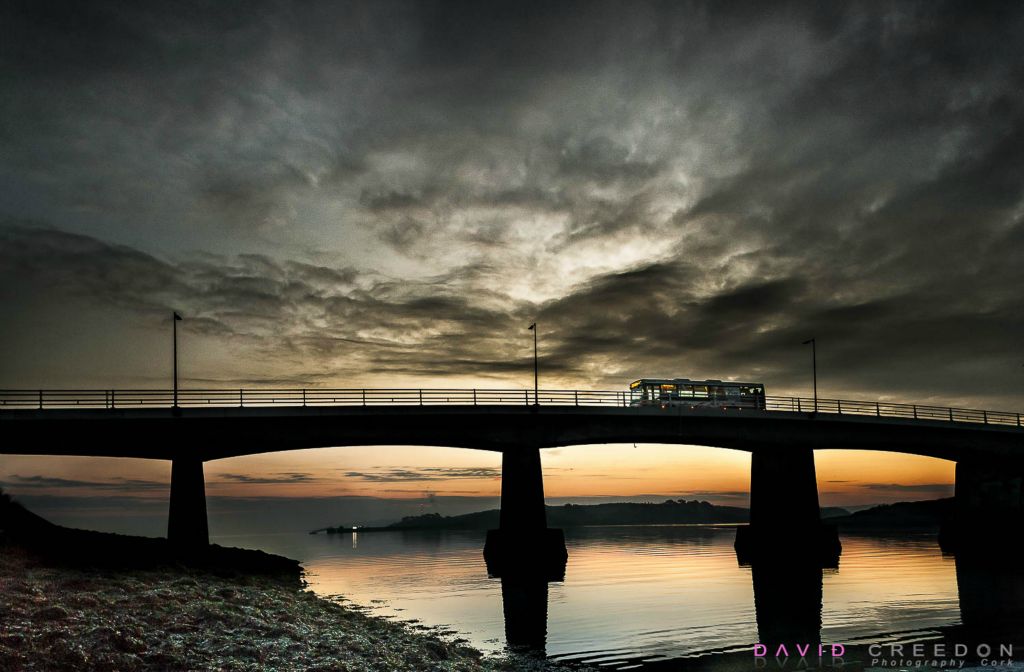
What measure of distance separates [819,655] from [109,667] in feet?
61.5

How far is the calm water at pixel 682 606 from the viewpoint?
2625 cm

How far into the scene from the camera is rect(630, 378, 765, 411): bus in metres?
67.2

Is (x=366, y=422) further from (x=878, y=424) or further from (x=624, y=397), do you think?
(x=878, y=424)

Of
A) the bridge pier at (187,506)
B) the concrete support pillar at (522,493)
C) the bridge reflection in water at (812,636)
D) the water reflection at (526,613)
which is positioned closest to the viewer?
the bridge reflection in water at (812,636)

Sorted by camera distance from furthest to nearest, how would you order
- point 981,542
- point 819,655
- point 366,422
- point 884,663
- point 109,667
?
point 981,542
point 366,422
point 819,655
point 884,663
point 109,667

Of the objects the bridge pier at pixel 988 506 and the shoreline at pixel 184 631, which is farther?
the bridge pier at pixel 988 506

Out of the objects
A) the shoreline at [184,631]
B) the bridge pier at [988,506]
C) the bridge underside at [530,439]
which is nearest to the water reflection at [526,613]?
the shoreline at [184,631]

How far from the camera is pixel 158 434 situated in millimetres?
50344

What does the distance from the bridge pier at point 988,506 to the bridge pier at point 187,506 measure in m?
65.8

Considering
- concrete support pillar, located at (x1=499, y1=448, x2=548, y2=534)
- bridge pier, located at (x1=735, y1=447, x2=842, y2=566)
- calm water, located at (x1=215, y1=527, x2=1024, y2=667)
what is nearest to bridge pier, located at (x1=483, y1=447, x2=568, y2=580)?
concrete support pillar, located at (x1=499, y1=448, x2=548, y2=534)

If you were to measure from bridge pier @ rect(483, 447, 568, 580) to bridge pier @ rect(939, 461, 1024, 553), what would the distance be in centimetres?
4322

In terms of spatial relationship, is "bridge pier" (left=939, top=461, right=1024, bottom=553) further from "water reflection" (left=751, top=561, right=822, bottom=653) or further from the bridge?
"water reflection" (left=751, top=561, right=822, bottom=653)

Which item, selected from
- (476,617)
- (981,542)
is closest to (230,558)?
(476,617)

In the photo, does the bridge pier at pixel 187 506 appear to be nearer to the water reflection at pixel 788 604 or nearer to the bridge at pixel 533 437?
the bridge at pixel 533 437
